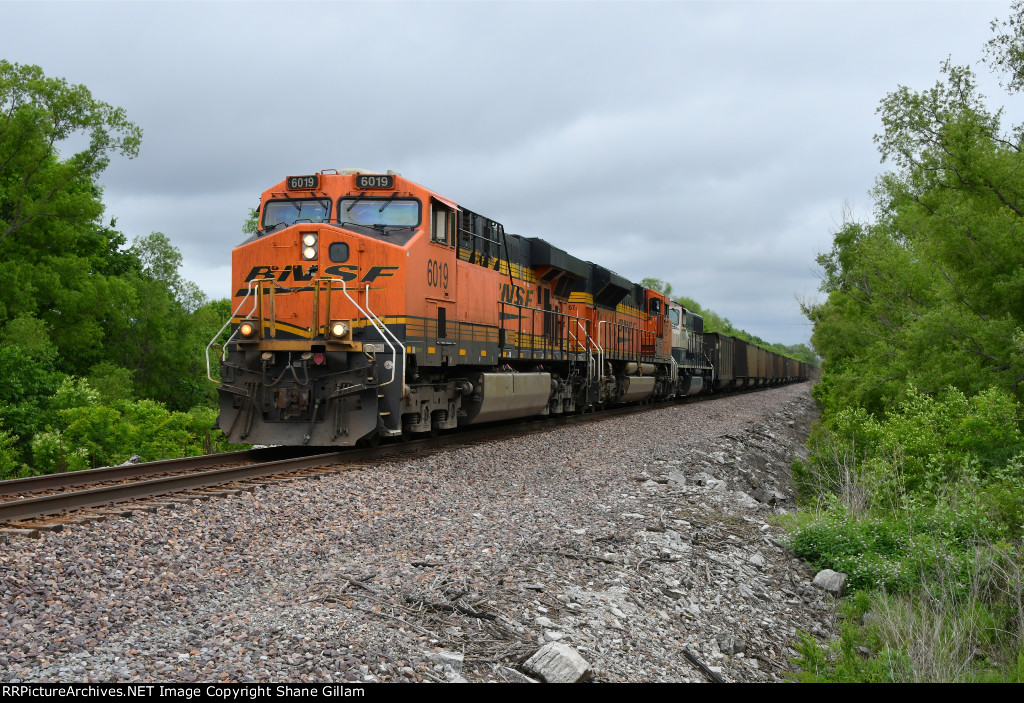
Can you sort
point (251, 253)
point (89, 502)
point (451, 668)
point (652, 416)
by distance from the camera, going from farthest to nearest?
point (652, 416) < point (251, 253) < point (89, 502) < point (451, 668)

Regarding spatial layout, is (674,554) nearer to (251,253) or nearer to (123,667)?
(123,667)

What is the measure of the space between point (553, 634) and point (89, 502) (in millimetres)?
4311

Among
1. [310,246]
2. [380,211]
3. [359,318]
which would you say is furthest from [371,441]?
[380,211]

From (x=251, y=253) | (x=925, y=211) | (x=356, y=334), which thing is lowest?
(x=356, y=334)

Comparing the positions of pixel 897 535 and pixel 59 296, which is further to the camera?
pixel 59 296

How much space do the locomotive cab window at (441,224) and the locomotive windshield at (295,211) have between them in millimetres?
1459

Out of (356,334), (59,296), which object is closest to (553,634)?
(356,334)

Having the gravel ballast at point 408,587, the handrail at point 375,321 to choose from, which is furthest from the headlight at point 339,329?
the gravel ballast at point 408,587

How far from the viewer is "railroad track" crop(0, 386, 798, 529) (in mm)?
6260

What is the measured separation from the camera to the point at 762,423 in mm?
21188

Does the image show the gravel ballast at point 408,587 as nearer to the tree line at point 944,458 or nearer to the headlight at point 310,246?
the tree line at point 944,458

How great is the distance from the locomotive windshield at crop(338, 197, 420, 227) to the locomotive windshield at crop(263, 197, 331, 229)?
26cm

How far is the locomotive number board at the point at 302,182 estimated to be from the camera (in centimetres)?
1089

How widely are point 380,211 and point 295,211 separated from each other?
50.3 inches
